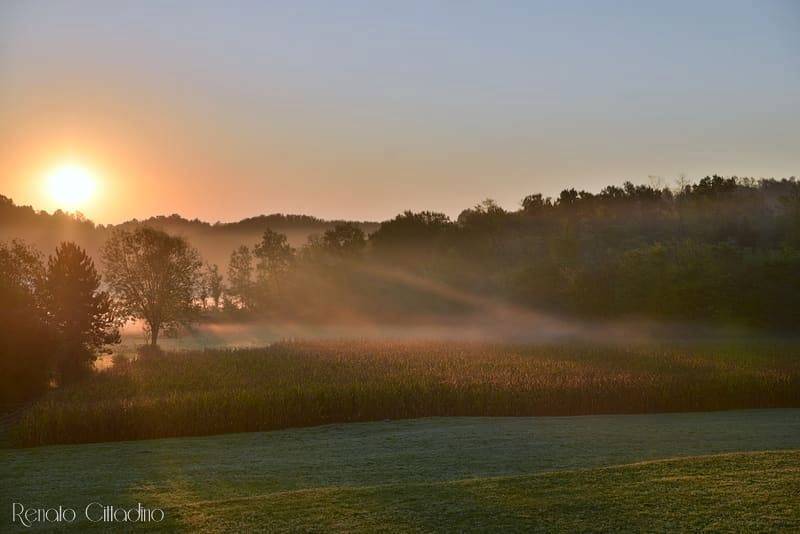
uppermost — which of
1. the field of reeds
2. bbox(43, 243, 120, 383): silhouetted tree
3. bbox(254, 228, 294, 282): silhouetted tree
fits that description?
bbox(254, 228, 294, 282): silhouetted tree

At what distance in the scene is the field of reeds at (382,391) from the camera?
2175 centimetres

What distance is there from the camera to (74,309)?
127 ft

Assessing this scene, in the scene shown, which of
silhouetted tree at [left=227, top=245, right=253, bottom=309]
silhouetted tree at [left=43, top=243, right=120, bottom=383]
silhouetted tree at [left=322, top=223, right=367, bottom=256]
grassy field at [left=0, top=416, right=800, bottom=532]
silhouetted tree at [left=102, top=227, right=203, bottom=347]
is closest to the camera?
grassy field at [left=0, top=416, right=800, bottom=532]

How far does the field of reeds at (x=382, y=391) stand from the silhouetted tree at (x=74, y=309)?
1.83 metres

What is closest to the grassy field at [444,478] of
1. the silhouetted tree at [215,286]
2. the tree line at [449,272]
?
the tree line at [449,272]

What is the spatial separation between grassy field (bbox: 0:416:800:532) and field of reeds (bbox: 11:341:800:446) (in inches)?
64.1

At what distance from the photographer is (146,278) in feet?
185

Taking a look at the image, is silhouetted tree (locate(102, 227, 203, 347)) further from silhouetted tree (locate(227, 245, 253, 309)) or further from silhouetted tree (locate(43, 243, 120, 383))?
silhouetted tree (locate(227, 245, 253, 309))

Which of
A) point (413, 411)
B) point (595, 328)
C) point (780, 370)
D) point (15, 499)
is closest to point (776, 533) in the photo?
point (15, 499)

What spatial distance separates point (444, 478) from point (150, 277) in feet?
158

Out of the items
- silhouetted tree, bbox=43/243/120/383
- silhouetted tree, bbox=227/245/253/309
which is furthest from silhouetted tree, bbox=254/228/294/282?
silhouetted tree, bbox=43/243/120/383

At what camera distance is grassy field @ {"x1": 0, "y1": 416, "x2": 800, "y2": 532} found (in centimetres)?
967

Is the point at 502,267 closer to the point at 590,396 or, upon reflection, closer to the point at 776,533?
the point at 590,396

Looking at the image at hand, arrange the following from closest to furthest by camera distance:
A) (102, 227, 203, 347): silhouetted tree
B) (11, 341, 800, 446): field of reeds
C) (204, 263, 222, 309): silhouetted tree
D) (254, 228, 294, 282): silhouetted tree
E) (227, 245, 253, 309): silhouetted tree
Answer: (11, 341, 800, 446): field of reeds < (102, 227, 203, 347): silhouetted tree < (227, 245, 253, 309): silhouetted tree < (254, 228, 294, 282): silhouetted tree < (204, 263, 222, 309): silhouetted tree
